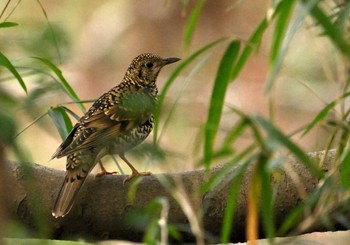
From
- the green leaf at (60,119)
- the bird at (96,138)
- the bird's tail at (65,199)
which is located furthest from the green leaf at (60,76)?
the bird's tail at (65,199)

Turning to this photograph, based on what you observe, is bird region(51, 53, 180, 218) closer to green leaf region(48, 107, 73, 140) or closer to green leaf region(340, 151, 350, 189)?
green leaf region(48, 107, 73, 140)

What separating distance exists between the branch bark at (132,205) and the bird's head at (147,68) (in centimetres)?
148

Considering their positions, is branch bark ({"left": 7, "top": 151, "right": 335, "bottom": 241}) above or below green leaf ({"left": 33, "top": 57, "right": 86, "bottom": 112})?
below

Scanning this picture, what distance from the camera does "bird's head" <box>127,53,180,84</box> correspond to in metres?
4.91

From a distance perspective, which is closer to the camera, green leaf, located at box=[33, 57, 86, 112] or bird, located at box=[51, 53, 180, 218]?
green leaf, located at box=[33, 57, 86, 112]

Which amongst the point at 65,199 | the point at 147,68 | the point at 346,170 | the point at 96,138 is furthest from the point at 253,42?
the point at 147,68

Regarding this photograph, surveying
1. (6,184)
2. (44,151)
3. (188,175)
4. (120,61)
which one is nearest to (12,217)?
(188,175)

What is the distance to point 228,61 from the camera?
2.48 m

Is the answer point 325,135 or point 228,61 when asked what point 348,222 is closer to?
point 325,135

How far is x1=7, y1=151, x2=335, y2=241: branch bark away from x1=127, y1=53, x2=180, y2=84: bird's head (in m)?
1.48

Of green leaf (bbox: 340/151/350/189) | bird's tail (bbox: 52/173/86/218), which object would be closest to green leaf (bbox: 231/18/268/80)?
green leaf (bbox: 340/151/350/189)

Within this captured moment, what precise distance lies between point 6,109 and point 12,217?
1.38 m

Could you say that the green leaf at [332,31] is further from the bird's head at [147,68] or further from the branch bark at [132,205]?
the bird's head at [147,68]

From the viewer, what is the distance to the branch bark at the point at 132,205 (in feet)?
10.8
